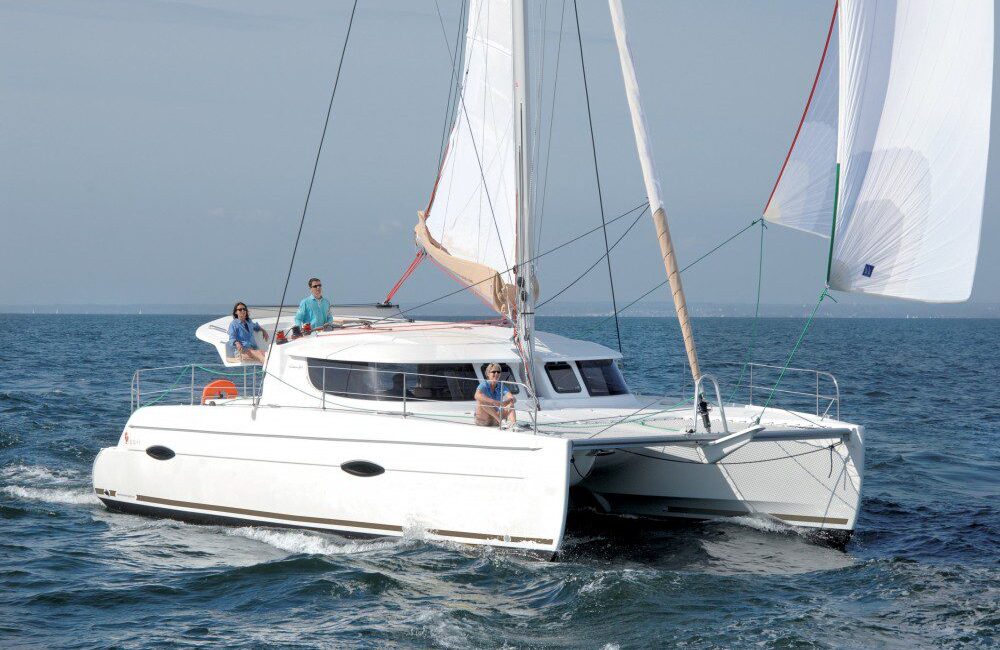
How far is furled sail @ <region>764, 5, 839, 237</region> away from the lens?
966 centimetres

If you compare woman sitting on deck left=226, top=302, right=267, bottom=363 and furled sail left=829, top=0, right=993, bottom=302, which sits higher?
furled sail left=829, top=0, right=993, bottom=302

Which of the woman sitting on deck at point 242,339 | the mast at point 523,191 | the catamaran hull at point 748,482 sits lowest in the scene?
the catamaran hull at point 748,482

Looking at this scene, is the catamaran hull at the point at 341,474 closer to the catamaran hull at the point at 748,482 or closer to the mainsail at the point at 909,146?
the catamaran hull at the point at 748,482

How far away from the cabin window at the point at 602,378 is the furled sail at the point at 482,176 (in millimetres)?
1336

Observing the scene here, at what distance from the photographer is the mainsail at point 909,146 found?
905cm

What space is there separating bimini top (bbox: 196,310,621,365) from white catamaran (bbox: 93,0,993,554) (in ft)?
0.11

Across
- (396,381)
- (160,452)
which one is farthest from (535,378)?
(160,452)

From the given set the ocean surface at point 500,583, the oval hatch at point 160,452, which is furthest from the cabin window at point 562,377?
the oval hatch at point 160,452

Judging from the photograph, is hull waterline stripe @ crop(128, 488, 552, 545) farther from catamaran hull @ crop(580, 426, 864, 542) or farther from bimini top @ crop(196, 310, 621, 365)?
catamaran hull @ crop(580, 426, 864, 542)

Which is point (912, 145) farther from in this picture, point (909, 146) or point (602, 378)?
point (602, 378)

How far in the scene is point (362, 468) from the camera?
1097 centimetres

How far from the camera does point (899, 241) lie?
30.6 ft

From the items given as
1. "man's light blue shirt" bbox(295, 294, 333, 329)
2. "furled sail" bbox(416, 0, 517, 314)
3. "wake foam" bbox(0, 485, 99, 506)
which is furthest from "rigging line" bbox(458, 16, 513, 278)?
"wake foam" bbox(0, 485, 99, 506)

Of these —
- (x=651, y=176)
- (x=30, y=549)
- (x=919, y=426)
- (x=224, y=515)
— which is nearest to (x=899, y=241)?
(x=651, y=176)
